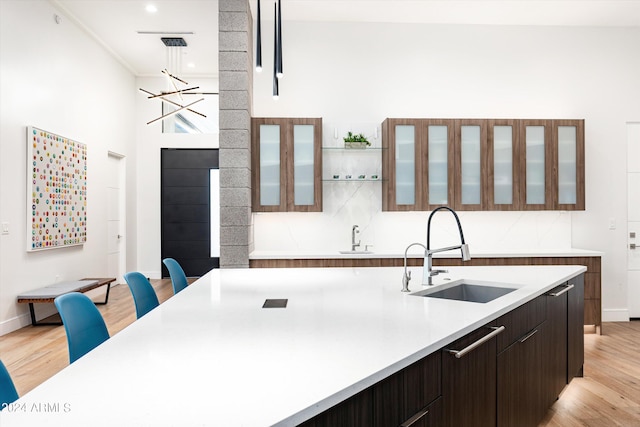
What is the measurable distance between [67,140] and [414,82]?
426 centimetres

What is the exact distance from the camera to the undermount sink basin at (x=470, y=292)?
7.71ft

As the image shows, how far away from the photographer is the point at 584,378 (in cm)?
338

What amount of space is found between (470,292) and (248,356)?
1647 mm

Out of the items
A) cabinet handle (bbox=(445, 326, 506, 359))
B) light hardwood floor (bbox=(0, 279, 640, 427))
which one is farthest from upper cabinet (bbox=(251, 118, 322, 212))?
cabinet handle (bbox=(445, 326, 506, 359))

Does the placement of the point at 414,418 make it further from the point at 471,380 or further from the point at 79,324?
the point at 79,324

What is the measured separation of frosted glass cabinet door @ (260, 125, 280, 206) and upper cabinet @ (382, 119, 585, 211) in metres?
1.18

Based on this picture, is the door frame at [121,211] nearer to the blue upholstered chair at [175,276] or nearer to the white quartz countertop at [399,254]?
the white quartz countertop at [399,254]

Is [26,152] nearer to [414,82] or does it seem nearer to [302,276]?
[302,276]

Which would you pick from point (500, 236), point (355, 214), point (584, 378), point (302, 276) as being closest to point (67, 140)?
point (355, 214)

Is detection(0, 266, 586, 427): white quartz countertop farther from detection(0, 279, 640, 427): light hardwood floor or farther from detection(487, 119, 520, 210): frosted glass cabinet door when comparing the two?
detection(487, 119, 520, 210): frosted glass cabinet door

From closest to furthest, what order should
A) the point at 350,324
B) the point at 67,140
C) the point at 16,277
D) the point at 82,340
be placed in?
the point at 350,324
the point at 82,340
the point at 16,277
the point at 67,140

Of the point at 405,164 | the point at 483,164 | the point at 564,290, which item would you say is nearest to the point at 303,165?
the point at 405,164

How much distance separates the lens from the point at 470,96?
202 inches

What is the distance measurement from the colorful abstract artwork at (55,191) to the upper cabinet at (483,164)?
149 inches
